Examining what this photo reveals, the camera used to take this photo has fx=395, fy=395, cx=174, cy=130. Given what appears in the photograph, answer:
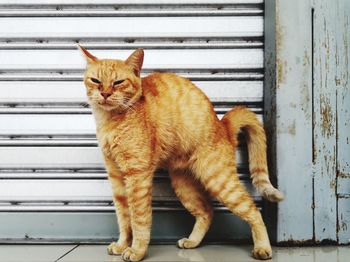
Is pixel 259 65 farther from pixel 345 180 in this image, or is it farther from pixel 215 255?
pixel 215 255

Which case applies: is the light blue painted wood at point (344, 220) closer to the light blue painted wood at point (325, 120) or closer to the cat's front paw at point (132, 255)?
the light blue painted wood at point (325, 120)

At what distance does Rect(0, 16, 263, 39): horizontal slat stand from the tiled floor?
5.49 feet

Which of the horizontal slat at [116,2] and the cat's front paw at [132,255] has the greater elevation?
the horizontal slat at [116,2]

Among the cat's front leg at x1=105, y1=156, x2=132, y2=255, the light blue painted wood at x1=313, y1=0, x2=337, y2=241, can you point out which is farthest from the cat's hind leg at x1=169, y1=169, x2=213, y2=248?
the light blue painted wood at x1=313, y1=0, x2=337, y2=241

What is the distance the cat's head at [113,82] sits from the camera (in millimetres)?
2568

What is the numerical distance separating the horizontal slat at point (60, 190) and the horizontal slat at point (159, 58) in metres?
0.94

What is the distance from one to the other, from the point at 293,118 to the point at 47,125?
1942mm

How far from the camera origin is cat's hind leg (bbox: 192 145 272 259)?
266 cm

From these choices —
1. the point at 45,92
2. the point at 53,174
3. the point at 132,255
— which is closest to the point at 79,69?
the point at 45,92

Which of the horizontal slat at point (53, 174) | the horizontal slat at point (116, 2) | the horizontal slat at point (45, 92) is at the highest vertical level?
the horizontal slat at point (116, 2)

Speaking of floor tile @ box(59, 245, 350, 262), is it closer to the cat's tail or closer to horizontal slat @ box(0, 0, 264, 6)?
the cat's tail

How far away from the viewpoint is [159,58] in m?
3.22

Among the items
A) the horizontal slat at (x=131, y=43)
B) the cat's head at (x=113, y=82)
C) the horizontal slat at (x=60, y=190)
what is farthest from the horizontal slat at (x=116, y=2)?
the horizontal slat at (x=60, y=190)

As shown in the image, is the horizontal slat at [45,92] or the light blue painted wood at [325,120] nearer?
the light blue painted wood at [325,120]
